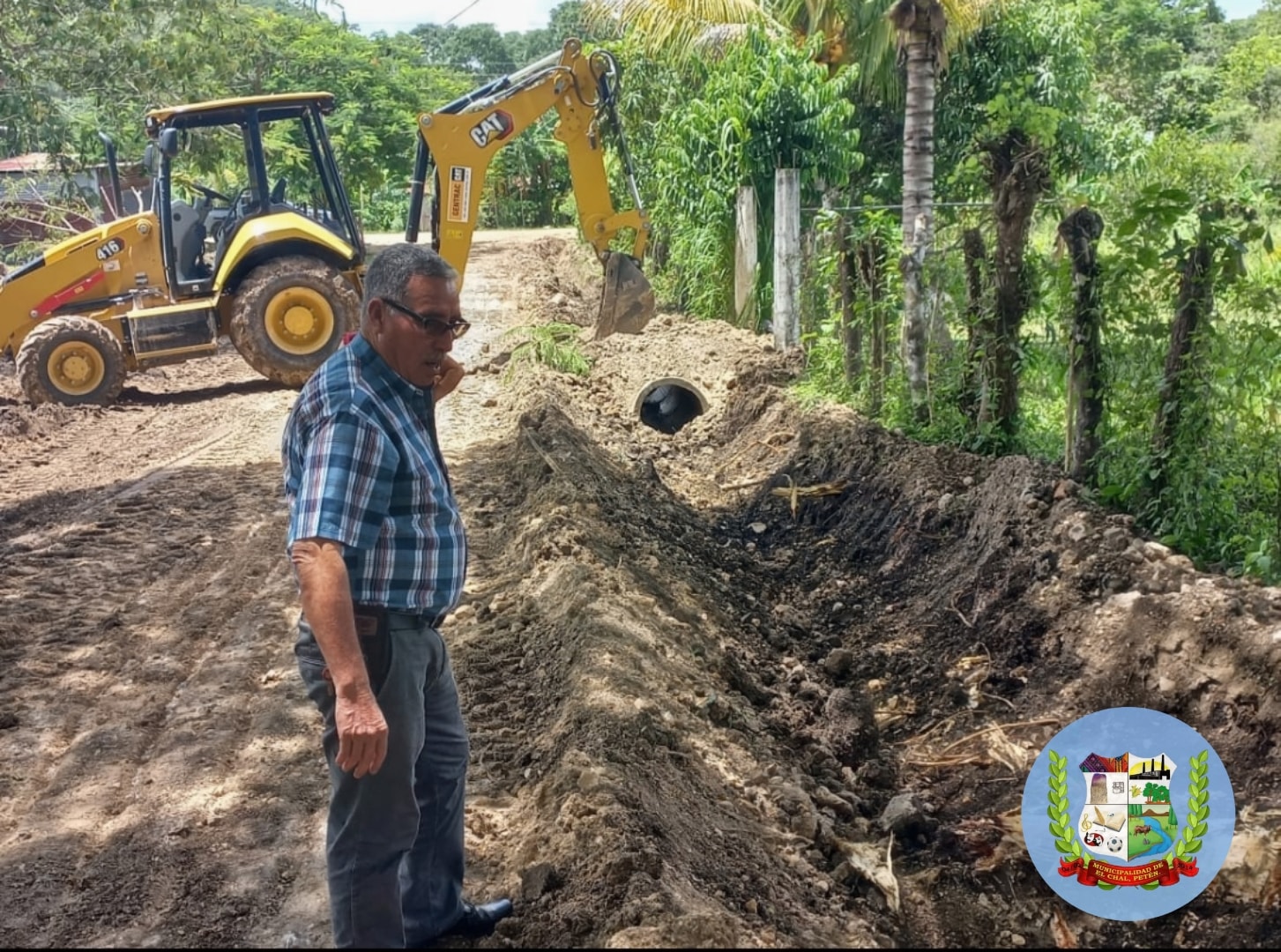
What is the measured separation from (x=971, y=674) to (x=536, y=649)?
2114 millimetres

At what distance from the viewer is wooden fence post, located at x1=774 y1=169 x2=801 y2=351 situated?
12.1 metres

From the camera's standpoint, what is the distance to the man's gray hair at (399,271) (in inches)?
126

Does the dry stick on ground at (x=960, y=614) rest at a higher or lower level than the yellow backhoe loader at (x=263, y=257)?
lower

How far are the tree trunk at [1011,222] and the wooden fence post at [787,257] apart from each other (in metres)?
4.91

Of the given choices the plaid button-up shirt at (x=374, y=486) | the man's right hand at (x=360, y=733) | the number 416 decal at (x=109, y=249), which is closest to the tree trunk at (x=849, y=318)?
the plaid button-up shirt at (x=374, y=486)

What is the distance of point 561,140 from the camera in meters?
13.4

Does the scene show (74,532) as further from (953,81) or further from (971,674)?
(953,81)

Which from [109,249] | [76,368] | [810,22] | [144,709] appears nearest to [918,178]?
[144,709]

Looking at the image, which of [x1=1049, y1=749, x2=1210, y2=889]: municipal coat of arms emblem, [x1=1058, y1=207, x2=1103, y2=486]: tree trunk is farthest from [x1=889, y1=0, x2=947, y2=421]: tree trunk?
[x1=1049, y1=749, x2=1210, y2=889]: municipal coat of arms emblem

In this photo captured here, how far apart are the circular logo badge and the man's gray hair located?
211cm

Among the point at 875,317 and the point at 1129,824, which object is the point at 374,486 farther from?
the point at 875,317

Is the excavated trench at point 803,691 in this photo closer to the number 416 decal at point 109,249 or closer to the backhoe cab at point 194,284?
the backhoe cab at point 194,284

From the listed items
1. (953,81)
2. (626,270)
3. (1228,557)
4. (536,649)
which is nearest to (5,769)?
(536,649)

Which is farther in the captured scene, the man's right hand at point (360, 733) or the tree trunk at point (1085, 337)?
the tree trunk at point (1085, 337)
